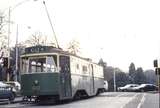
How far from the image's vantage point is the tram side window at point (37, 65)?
27.8 meters

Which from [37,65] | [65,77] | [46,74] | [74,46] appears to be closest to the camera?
[46,74]

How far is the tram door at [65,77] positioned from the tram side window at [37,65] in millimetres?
1157

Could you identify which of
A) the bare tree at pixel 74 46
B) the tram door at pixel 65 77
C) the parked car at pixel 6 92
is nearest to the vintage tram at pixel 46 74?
the tram door at pixel 65 77

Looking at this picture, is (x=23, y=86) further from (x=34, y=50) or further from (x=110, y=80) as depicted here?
(x=110, y=80)

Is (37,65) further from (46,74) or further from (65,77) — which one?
(65,77)

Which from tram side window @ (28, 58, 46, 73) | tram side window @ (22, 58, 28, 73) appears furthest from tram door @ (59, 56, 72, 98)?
tram side window @ (22, 58, 28, 73)

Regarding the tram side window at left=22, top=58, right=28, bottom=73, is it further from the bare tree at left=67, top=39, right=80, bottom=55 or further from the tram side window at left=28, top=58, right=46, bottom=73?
the bare tree at left=67, top=39, right=80, bottom=55

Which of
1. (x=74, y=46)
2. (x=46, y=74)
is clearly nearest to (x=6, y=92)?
(x=46, y=74)

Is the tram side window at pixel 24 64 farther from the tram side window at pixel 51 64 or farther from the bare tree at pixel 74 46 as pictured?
the bare tree at pixel 74 46

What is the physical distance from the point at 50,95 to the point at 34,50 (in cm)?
298

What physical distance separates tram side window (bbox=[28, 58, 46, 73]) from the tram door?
3.80 ft

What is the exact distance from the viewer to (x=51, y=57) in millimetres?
27844

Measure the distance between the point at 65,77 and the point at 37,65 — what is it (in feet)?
6.70

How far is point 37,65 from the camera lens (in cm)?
2794
